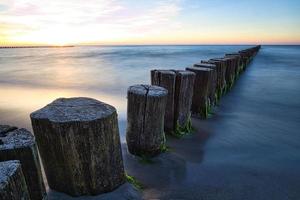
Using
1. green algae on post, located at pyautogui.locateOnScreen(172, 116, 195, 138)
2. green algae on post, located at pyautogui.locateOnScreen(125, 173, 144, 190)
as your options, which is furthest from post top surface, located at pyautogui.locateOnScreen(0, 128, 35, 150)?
green algae on post, located at pyautogui.locateOnScreen(172, 116, 195, 138)

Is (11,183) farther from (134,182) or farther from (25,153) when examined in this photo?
(134,182)

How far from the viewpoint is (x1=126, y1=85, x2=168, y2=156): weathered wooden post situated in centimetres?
290

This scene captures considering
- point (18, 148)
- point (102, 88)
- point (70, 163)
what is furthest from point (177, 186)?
point (102, 88)

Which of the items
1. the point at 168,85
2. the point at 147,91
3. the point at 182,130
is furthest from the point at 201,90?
the point at 147,91

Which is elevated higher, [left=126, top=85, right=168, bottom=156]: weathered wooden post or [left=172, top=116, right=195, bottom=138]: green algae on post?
[left=126, top=85, right=168, bottom=156]: weathered wooden post

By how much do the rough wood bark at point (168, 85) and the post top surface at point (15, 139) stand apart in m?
2.20

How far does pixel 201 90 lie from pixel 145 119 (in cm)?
203

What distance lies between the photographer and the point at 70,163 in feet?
6.89

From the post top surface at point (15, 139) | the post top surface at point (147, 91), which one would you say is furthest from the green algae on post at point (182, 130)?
the post top surface at point (15, 139)

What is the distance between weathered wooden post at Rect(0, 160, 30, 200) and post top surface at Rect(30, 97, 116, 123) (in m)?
0.69

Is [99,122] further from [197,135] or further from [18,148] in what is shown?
[197,135]

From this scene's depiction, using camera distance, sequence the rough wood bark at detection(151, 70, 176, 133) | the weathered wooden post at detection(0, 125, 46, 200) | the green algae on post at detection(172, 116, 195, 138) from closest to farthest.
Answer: the weathered wooden post at detection(0, 125, 46, 200) → the rough wood bark at detection(151, 70, 176, 133) → the green algae on post at detection(172, 116, 195, 138)

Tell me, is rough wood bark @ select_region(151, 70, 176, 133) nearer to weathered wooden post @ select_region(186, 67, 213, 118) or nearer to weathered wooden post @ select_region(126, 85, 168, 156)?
weathered wooden post @ select_region(126, 85, 168, 156)

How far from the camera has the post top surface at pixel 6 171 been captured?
1.21 meters
